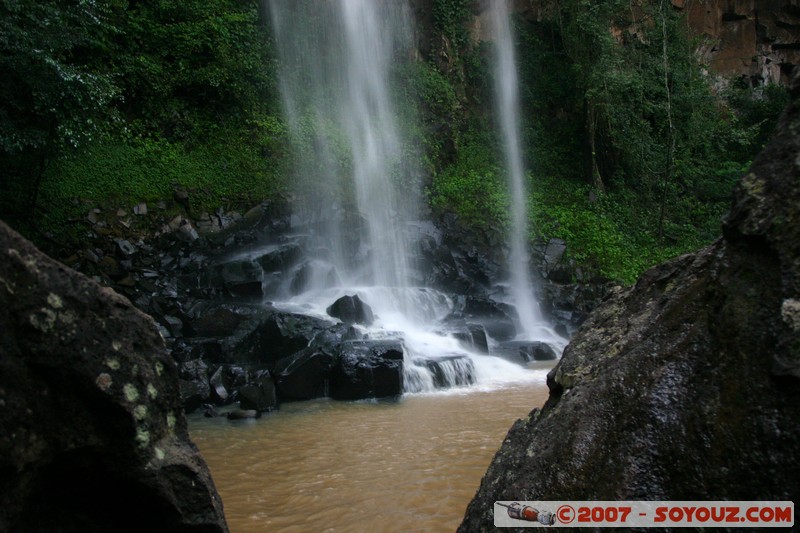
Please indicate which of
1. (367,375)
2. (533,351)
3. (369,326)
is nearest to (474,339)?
(533,351)

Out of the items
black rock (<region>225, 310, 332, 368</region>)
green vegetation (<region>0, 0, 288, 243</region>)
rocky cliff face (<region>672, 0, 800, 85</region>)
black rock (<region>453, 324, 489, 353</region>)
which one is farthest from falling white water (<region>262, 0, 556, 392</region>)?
rocky cliff face (<region>672, 0, 800, 85</region>)

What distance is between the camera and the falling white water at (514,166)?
1546 centimetres

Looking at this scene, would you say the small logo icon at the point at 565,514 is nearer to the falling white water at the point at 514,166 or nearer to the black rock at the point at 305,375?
the black rock at the point at 305,375

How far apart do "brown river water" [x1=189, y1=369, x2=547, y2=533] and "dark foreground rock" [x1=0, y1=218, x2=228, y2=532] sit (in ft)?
6.61

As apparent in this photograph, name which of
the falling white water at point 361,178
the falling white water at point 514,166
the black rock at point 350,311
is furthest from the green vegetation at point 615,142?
the black rock at point 350,311

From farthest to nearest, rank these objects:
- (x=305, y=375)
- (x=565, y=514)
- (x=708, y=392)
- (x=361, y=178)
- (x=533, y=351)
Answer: (x=361, y=178)
(x=533, y=351)
(x=305, y=375)
(x=565, y=514)
(x=708, y=392)

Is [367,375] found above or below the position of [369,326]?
below

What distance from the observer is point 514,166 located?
21.5 metres

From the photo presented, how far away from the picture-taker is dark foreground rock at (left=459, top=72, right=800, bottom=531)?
1565 mm

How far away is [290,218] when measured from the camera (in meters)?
15.2

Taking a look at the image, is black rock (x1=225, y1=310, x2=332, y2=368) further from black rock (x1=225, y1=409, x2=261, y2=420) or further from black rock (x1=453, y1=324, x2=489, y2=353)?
black rock (x1=453, y1=324, x2=489, y2=353)

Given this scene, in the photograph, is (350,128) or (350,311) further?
(350,128)

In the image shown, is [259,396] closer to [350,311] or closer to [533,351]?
[350,311]

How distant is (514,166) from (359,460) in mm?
17525
